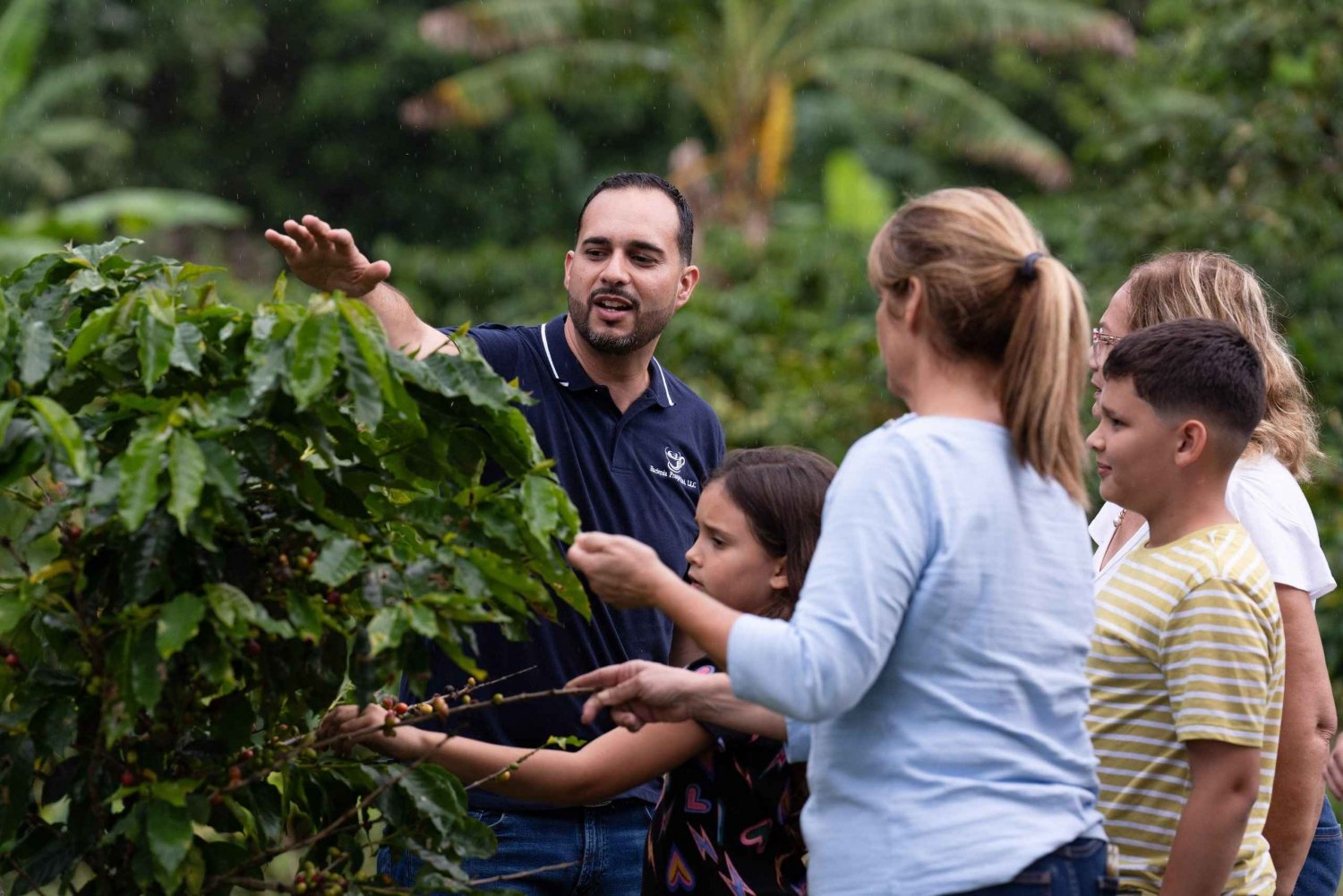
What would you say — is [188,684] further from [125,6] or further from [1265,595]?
[125,6]

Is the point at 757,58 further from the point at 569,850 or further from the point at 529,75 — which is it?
the point at 569,850

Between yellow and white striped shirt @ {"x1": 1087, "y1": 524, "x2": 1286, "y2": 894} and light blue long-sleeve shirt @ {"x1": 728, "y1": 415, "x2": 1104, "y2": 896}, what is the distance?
447 millimetres

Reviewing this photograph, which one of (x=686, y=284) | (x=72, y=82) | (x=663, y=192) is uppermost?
(x=72, y=82)

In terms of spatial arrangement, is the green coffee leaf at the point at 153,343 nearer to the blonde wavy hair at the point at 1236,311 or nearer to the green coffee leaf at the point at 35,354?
the green coffee leaf at the point at 35,354

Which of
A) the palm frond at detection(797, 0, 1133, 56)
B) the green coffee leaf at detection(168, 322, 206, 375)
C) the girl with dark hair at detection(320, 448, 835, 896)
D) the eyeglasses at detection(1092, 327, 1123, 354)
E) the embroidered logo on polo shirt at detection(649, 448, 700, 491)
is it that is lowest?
the girl with dark hair at detection(320, 448, 835, 896)

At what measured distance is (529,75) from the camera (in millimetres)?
16125

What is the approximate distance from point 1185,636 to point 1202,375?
481 millimetres

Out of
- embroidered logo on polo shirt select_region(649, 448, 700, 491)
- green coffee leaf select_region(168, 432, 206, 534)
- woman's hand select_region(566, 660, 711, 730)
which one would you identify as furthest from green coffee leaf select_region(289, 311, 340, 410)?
embroidered logo on polo shirt select_region(649, 448, 700, 491)

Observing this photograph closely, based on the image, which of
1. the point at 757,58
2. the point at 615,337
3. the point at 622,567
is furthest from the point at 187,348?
the point at 757,58

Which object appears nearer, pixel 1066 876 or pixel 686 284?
pixel 1066 876

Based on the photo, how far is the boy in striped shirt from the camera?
2.71 metres

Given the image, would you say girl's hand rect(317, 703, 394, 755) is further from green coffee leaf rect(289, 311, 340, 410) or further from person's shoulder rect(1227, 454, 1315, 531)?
person's shoulder rect(1227, 454, 1315, 531)

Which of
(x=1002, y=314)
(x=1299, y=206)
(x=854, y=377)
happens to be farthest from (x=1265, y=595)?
(x=854, y=377)

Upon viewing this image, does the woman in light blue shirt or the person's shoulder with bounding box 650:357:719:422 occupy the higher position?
the person's shoulder with bounding box 650:357:719:422
